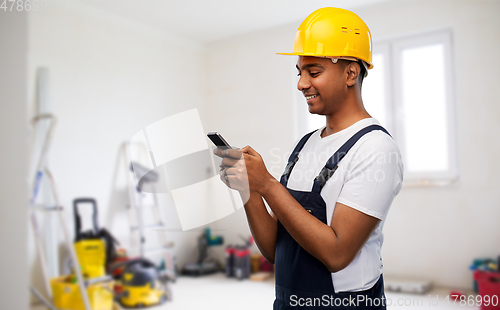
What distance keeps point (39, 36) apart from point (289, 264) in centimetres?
273

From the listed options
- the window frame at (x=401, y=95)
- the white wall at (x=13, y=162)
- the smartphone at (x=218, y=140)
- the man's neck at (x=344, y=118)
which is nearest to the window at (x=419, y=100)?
the window frame at (x=401, y=95)

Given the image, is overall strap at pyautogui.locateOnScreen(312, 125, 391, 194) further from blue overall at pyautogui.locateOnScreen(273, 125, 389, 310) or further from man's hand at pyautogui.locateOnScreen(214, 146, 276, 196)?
man's hand at pyautogui.locateOnScreen(214, 146, 276, 196)

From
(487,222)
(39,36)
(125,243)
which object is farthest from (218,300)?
(39,36)

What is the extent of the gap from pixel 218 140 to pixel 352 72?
35 cm

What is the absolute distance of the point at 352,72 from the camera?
2.95 ft

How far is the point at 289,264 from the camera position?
2.91ft

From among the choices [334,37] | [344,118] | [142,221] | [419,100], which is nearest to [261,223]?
[344,118]

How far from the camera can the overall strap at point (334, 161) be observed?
83 cm

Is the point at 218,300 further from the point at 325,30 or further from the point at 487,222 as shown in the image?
the point at 325,30

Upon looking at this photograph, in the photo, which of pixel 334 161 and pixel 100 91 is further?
pixel 100 91

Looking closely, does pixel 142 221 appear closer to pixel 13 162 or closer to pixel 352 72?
pixel 13 162

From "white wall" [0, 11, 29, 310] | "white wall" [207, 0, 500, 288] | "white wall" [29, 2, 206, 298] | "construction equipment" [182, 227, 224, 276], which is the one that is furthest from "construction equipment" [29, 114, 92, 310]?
"white wall" [0, 11, 29, 310]

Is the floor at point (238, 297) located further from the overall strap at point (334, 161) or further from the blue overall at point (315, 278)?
the overall strap at point (334, 161)

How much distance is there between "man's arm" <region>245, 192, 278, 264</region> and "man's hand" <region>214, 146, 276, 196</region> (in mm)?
115
